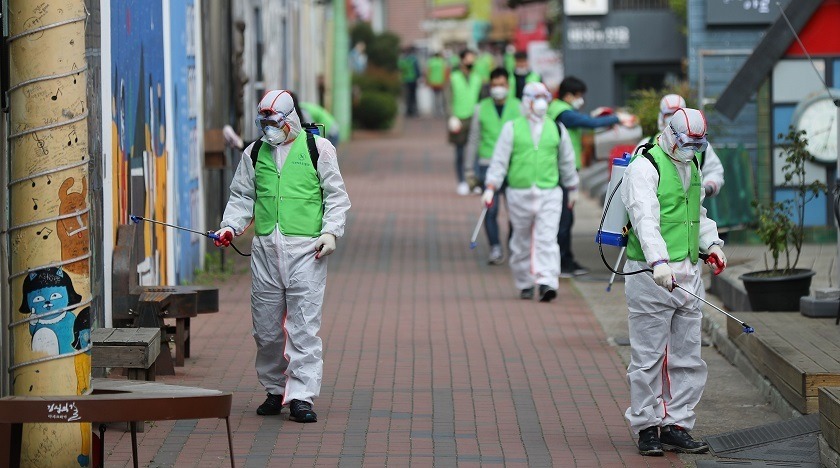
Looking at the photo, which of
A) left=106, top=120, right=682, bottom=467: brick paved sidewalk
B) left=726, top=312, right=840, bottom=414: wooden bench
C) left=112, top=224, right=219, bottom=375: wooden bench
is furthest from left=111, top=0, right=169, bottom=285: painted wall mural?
left=726, top=312, right=840, bottom=414: wooden bench

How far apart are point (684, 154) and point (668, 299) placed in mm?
709

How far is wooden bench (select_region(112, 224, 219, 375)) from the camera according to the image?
999cm

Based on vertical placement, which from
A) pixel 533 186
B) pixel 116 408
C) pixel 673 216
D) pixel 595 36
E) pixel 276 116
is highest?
pixel 595 36

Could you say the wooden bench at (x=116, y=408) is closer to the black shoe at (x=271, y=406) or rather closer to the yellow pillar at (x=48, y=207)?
the yellow pillar at (x=48, y=207)

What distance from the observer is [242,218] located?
28.9ft

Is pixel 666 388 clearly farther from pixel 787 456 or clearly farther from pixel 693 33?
pixel 693 33

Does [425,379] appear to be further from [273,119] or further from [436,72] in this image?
[436,72]

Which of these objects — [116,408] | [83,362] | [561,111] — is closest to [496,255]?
[561,111]

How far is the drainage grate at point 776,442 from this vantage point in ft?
25.6

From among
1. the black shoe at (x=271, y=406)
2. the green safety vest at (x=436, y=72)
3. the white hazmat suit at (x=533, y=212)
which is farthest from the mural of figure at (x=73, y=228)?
the green safety vest at (x=436, y=72)

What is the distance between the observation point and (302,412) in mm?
8609

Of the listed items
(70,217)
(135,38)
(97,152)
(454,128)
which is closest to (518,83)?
(454,128)

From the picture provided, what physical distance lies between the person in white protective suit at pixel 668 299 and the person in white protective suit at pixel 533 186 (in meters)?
5.41

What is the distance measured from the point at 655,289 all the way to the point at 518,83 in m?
11.1
